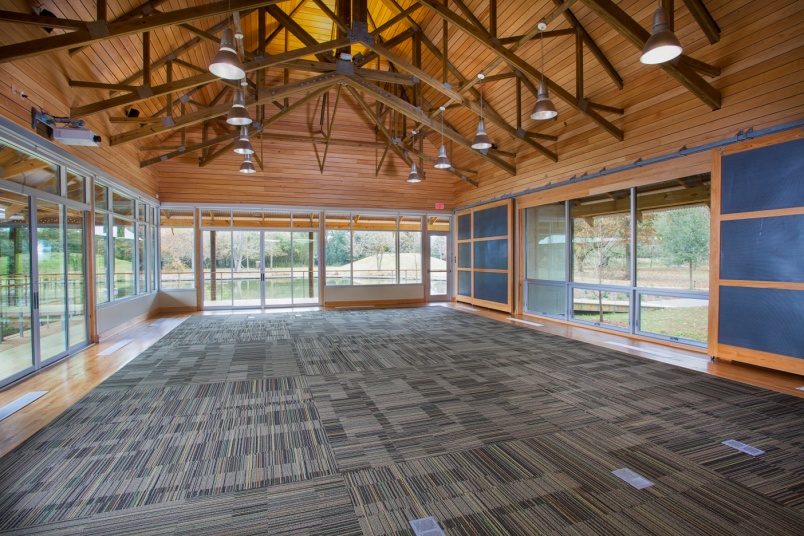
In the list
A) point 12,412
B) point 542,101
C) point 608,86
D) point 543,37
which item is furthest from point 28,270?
point 608,86

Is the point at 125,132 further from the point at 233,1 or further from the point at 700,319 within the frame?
the point at 700,319

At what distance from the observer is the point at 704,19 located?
4941 mm

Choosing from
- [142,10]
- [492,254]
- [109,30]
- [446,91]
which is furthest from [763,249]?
[142,10]

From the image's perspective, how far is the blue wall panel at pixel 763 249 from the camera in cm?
465

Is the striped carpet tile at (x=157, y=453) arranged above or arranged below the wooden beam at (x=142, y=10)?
below

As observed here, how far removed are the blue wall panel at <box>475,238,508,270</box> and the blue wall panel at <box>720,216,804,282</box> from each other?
5.13 m

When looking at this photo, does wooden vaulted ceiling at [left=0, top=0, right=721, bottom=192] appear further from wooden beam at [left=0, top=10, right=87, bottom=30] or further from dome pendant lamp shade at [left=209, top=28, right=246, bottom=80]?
dome pendant lamp shade at [left=209, top=28, right=246, bottom=80]

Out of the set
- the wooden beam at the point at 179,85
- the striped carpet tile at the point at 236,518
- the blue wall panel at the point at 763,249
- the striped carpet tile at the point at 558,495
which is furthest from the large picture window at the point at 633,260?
the striped carpet tile at the point at 236,518

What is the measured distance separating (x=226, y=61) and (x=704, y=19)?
18.8 feet

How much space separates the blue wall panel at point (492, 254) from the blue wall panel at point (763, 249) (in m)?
5.13

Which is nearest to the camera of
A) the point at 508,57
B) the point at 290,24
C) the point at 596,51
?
the point at 508,57

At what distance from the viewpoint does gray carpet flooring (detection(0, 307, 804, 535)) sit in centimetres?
224

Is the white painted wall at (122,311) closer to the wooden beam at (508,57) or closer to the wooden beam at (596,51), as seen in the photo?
the wooden beam at (508,57)

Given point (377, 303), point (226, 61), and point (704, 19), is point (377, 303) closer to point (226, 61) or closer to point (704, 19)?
point (226, 61)
